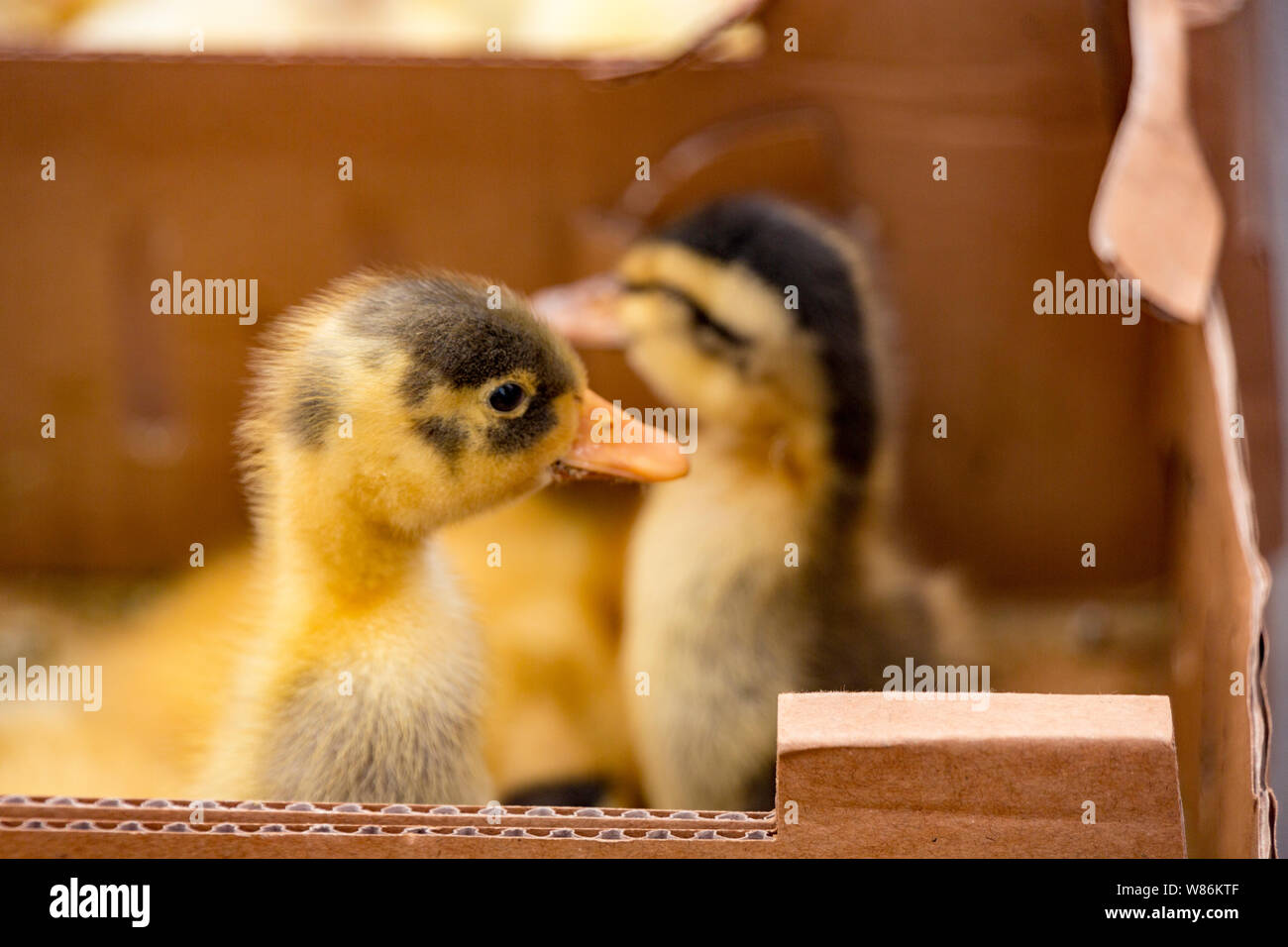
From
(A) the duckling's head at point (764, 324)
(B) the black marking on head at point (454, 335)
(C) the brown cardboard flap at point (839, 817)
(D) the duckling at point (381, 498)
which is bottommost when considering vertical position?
(C) the brown cardboard flap at point (839, 817)

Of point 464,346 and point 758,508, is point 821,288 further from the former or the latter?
point 464,346

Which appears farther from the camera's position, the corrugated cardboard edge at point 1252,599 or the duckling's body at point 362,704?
the duckling's body at point 362,704

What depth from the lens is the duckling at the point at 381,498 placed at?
886 mm

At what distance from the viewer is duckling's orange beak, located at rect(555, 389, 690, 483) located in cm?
99

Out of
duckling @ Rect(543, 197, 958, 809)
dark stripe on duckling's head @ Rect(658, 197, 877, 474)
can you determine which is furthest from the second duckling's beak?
dark stripe on duckling's head @ Rect(658, 197, 877, 474)

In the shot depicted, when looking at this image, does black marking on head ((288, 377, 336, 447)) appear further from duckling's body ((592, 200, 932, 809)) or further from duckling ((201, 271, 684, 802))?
duckling's body ((592, 200, 932, 809))

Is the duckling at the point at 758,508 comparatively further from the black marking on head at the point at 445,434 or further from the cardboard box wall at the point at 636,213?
the black marking on head at the point at 445,434

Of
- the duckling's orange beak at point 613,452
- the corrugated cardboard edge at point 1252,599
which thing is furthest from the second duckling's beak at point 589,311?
the corrugated cardboard edge at point 1252,599

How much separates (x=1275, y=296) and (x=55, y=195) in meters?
1.49

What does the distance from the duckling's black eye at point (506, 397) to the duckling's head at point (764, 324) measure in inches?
16.5

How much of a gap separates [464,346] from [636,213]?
0.80 m

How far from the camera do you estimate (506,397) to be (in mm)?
922

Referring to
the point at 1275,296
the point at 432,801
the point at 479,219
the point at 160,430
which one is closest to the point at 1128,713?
the point at 432,801
